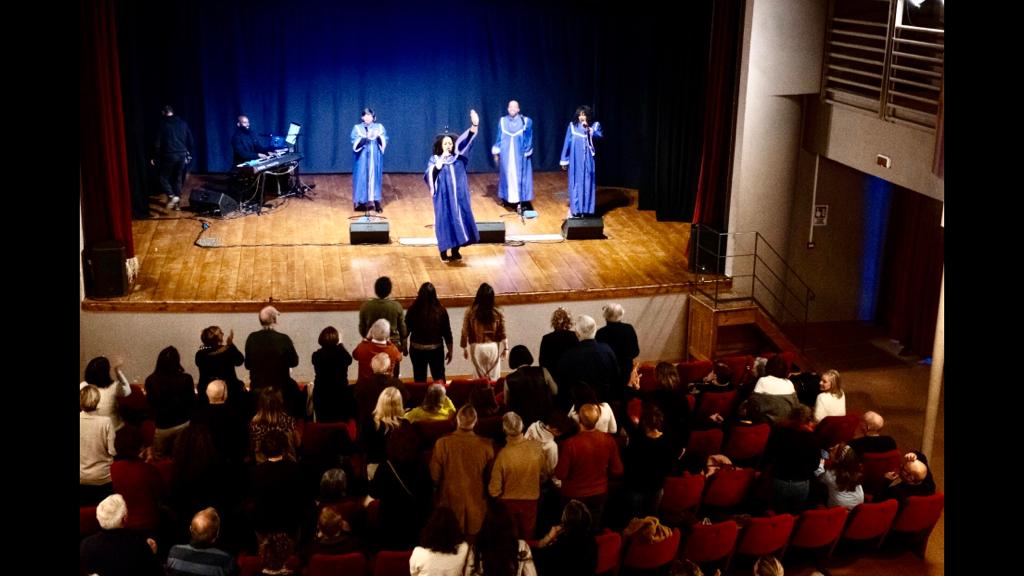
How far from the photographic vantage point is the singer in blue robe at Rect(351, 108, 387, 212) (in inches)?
452

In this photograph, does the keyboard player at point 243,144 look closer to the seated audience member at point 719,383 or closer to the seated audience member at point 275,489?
the seated audience member at point 719,383

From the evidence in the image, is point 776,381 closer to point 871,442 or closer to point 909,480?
point 871,442

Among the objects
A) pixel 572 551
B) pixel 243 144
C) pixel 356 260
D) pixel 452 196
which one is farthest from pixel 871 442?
pixel 243 144

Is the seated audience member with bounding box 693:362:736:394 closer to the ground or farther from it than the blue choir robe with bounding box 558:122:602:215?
closer to the ground

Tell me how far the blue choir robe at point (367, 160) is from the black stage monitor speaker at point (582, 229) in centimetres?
224

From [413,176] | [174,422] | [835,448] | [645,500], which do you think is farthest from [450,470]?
[413,176]

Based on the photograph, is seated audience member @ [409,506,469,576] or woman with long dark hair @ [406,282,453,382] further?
woman with long dark hair @ [406,282,453,382]

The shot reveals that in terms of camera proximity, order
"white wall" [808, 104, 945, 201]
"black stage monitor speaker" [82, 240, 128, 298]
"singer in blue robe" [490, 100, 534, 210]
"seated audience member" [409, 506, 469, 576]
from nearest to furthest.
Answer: "seated audience member" [409, 506, 469, 576]
"white wall" [808, 104, 945, 201]
"black stage monitor speaker" [82, 240, 128, 298]
"singer in blue robe" [490, 100, 534, 210]

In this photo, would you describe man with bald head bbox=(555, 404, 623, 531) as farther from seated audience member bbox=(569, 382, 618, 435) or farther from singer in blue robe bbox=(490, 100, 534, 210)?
singer in blue robe bbox=(490, 100, 534, 210)

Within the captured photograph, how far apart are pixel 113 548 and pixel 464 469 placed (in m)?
1.59

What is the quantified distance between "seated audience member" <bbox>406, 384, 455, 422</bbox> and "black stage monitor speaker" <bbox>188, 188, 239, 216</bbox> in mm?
6640

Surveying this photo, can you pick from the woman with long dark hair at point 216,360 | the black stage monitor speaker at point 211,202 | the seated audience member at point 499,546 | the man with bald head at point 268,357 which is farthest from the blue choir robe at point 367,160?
the seated audience member at point 499,546

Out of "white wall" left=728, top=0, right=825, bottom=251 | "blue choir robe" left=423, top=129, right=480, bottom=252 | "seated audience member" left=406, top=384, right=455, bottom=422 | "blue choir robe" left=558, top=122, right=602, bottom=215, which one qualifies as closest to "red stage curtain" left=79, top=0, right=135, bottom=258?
"blue choir robe" left=423, top=129, right=480, bottom=252
